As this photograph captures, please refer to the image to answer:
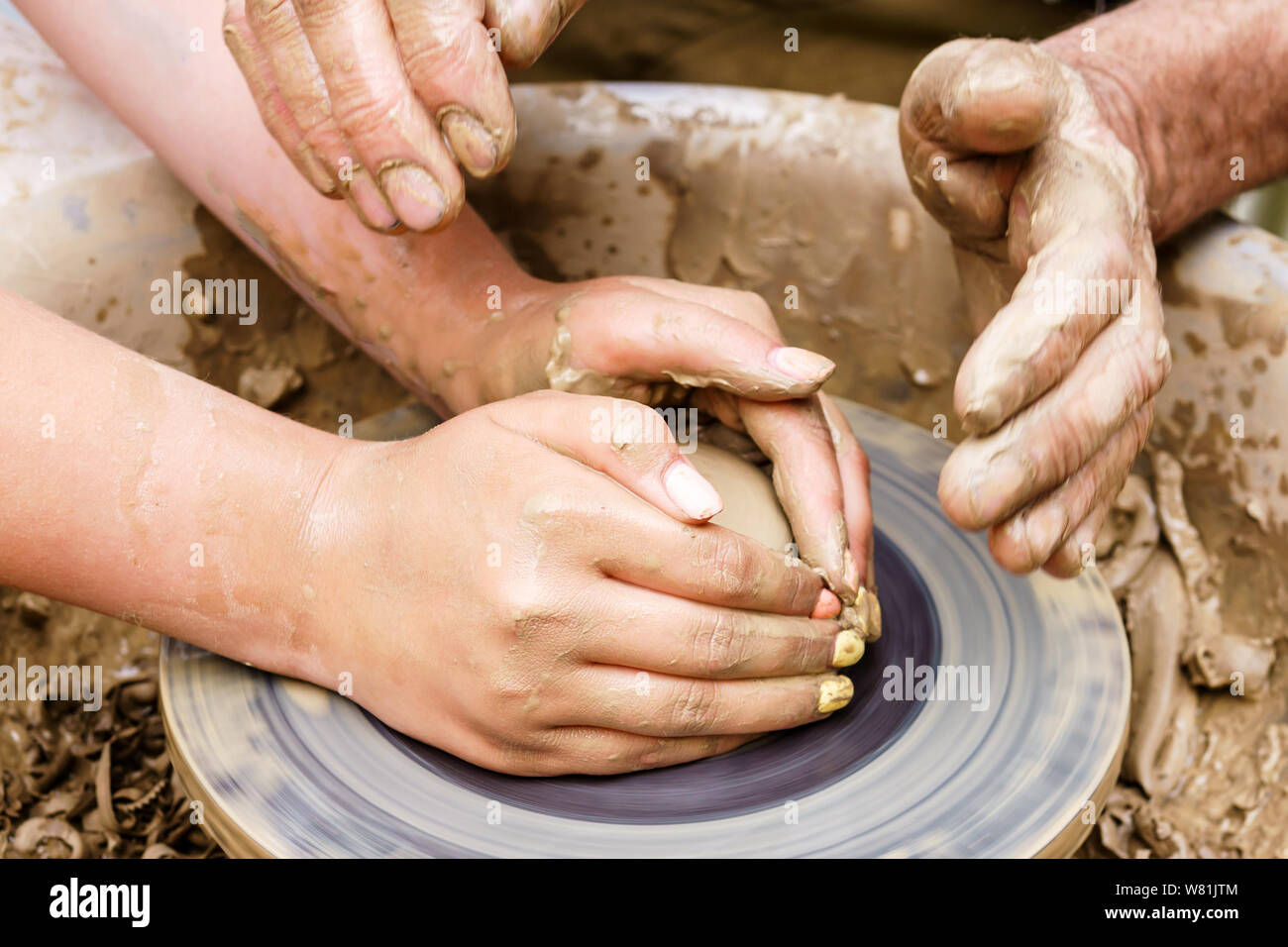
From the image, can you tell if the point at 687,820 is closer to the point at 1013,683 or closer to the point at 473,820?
the point at 473,820

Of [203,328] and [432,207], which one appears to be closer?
[432,207]

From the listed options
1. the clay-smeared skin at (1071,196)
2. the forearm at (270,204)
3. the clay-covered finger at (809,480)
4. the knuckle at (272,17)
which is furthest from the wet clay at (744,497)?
the knuckle at (272,17)

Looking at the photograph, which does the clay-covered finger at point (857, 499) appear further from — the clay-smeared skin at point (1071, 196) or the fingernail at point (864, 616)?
the clay-smeared skin at point (1071, 196)

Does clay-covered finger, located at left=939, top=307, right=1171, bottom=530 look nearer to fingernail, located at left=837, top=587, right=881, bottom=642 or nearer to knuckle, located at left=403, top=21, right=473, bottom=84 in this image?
fingernail, located at left=837, top=587, right=881, bottom=642

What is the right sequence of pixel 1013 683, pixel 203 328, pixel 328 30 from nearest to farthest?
pixel 328 30, pixel 1013 683, pixel 203 328

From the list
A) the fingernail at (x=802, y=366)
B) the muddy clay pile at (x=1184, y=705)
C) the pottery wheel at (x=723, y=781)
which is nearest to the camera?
the pottery wheel at (x=723, y=781)

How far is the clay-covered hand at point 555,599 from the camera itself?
1.06 metres

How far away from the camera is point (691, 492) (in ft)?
3.56

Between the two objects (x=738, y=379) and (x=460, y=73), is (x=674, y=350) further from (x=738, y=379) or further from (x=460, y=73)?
(x=460, y=73)

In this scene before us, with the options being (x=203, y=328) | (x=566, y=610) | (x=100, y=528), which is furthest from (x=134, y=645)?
(x=566, y=610)

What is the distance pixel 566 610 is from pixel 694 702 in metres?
0.16

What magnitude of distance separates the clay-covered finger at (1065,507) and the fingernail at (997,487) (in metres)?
0.06

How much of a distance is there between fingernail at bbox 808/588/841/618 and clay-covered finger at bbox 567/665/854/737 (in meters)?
0.07

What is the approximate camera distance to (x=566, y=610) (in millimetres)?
1058
